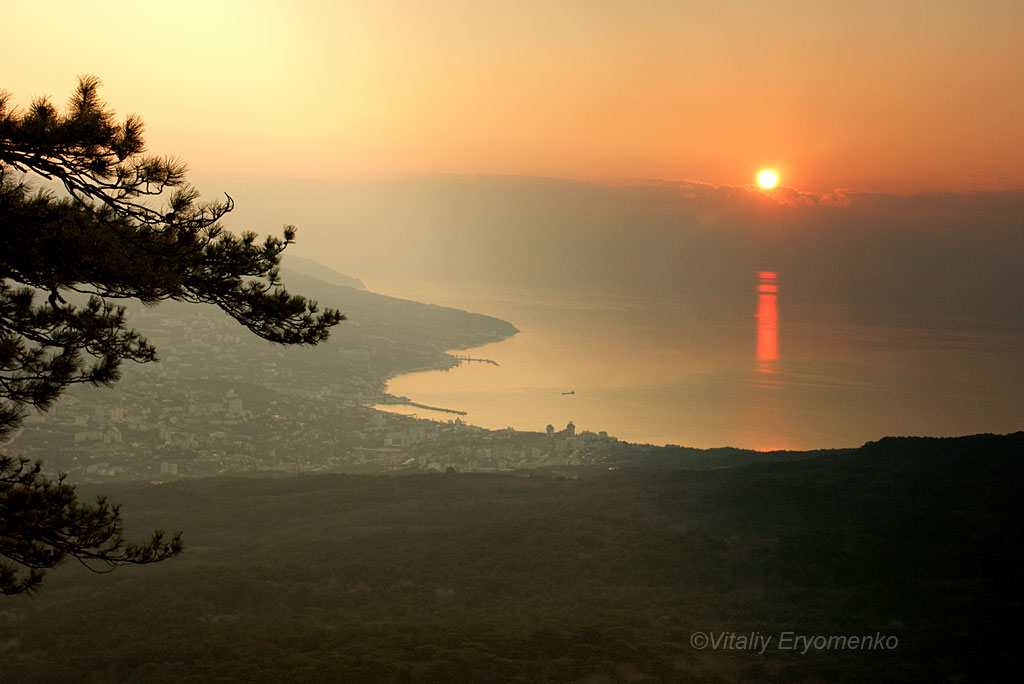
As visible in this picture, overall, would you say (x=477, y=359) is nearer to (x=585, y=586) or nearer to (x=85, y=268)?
(x=585, y=586)

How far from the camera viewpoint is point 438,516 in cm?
2691

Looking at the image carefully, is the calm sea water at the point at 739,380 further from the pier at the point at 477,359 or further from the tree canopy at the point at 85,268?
the tree canopy at the point at 85,268

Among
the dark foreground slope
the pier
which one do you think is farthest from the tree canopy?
the pier

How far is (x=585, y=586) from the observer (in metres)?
19.6

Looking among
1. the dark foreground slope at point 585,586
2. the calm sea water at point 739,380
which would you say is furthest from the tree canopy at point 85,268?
the calm sea water at point 739,380

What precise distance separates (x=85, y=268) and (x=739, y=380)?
80.7 m

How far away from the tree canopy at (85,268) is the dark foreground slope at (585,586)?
608cm

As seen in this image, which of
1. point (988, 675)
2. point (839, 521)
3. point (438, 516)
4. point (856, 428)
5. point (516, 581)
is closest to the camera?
point (988, 675)

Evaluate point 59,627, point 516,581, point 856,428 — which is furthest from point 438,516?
point 856,428

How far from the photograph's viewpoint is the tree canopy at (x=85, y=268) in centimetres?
768

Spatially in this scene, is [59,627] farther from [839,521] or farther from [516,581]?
[839,521]

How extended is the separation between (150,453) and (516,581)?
1342 inches

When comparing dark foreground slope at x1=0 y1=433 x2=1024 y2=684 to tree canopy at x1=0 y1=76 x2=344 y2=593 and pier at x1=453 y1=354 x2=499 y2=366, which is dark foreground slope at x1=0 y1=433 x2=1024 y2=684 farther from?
pier at x1=453 y1=354 x2=499 y2=366

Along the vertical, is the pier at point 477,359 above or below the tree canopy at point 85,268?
above
